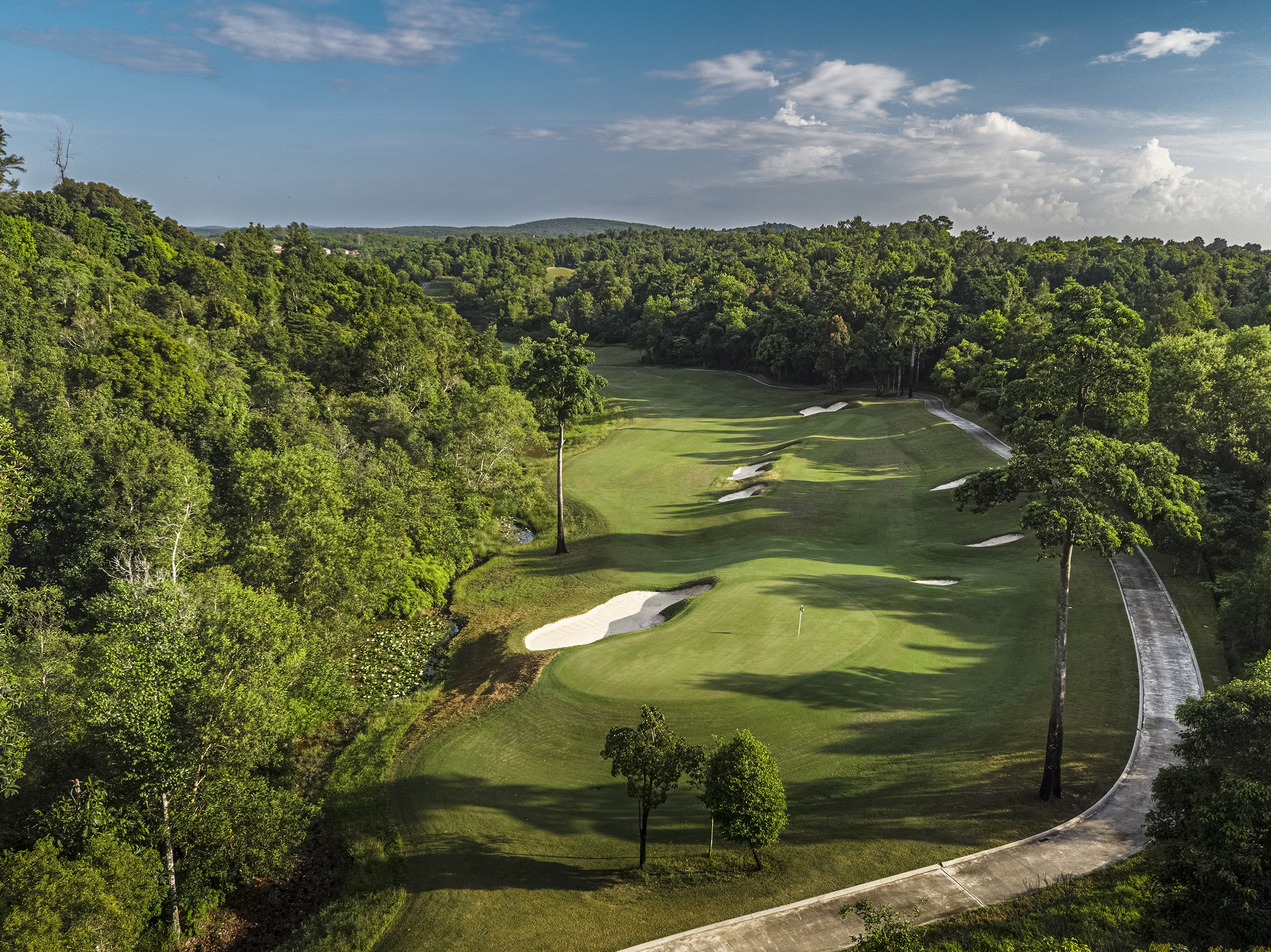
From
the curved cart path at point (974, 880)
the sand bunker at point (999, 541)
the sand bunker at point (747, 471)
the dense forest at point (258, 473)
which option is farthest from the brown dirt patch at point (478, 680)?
the sand bunker at point (747, 471)

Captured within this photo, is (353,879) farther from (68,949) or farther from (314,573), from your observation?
(314,573)

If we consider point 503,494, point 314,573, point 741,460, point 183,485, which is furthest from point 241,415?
point 741,460

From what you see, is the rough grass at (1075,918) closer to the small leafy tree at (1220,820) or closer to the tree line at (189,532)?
the small leafy tree at (1220,820)

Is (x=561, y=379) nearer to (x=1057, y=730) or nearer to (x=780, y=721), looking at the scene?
(x=780, y=721)

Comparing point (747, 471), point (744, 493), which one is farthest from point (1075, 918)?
point (747, 471)

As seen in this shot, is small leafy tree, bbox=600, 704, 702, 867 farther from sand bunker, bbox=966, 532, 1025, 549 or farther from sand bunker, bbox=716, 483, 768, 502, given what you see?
sand bunker, bbox=716, 483, 768, 502

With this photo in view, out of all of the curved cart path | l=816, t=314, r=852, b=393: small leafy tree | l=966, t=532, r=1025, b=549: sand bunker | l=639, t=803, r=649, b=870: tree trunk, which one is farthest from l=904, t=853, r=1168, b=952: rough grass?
l=816, t=314, r=852, b=393: small leafy tree
